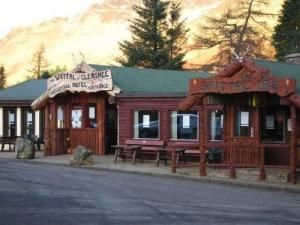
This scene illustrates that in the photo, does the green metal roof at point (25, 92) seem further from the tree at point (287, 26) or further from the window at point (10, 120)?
the tree at point (287, 26)

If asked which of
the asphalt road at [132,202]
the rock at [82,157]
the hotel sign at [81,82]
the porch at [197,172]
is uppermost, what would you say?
the hotel sign at [81,82]

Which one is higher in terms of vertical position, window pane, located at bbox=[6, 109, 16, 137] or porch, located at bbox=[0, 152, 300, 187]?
window pane, located at bbox=[6, 109, 16, 137]

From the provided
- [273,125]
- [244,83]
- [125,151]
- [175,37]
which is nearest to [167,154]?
[125,151]

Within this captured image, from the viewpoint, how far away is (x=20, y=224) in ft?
33.3

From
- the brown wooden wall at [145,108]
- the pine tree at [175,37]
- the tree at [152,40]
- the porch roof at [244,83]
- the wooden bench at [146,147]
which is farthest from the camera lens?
the pine tree at [175,37]

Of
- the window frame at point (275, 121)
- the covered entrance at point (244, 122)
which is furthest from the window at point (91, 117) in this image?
the window frame at point (275, 121)

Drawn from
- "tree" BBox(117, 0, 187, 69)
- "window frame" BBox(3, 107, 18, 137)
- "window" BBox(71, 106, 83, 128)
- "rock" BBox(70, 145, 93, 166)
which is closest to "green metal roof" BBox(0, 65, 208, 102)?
"window frame" BBox(3, 107, 18, 137)

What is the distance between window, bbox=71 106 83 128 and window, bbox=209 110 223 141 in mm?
7224

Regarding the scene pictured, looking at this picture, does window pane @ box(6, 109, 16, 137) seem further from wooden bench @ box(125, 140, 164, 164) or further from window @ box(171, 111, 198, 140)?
window @ box(171, 111, 198, 140)

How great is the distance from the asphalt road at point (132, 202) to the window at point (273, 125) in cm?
390

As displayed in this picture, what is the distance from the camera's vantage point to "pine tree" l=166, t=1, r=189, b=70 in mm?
54594

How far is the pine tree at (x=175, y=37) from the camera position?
54.6 metres

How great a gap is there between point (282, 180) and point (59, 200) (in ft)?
22.5

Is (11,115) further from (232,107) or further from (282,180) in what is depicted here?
(282,180)
